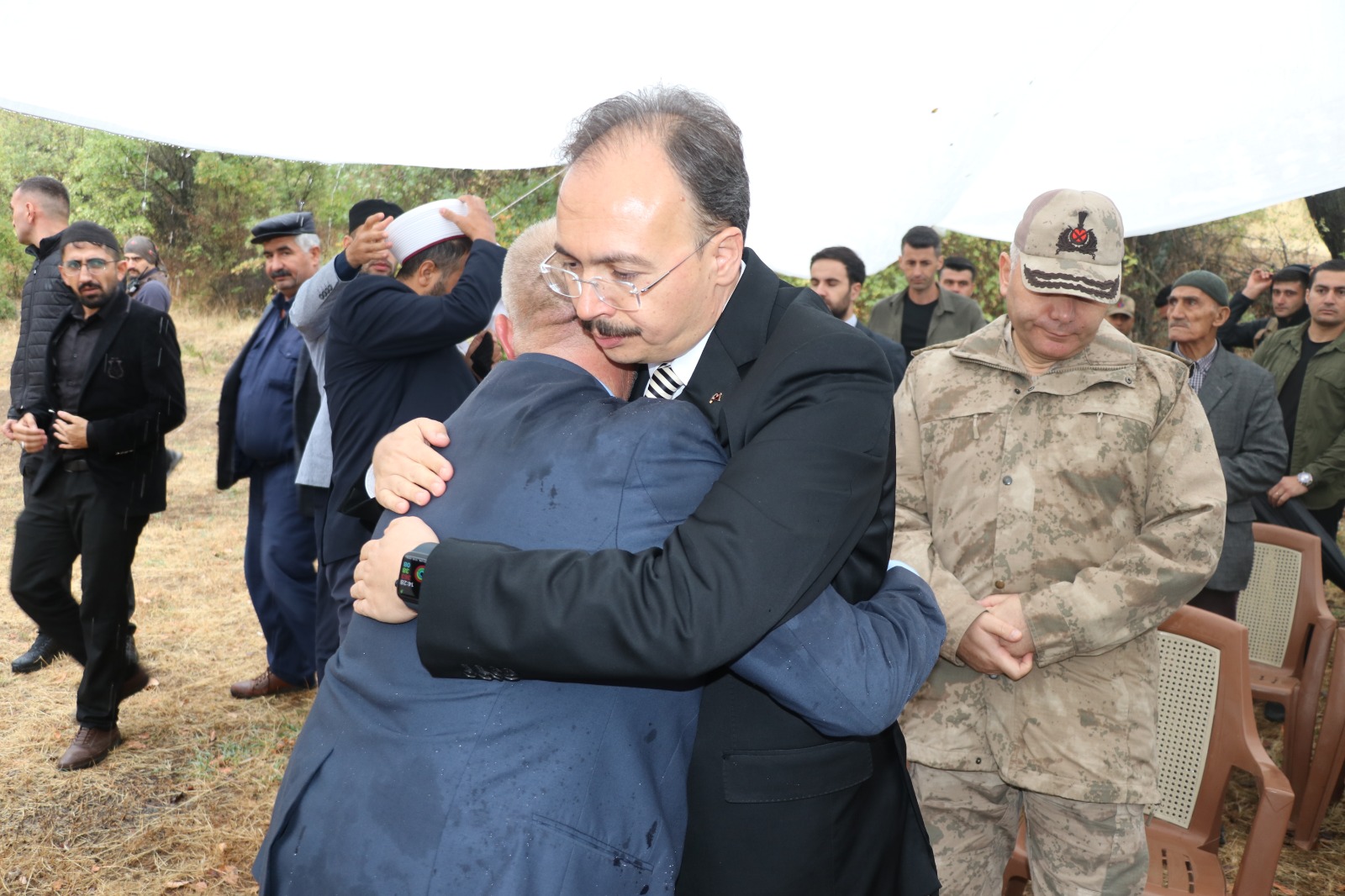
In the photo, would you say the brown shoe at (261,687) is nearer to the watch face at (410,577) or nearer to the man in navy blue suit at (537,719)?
the man in navy blue suit at (537,719)

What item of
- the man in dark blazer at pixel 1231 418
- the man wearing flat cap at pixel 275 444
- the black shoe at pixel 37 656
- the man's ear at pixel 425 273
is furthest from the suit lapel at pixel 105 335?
the man in dark blazer at pixel 1231 418

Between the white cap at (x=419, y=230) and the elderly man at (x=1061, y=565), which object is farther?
the white cap at (x=419, y=230)

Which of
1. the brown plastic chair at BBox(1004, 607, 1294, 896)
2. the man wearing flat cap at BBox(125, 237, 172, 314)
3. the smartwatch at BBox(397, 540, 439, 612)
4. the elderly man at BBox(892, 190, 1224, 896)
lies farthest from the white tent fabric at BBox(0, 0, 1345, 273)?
the man wearing flat cap at BBox(125, 237, 172, 314)

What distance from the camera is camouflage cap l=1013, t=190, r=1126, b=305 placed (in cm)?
249

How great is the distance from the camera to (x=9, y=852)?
408 cm

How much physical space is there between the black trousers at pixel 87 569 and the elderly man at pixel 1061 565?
381 cm

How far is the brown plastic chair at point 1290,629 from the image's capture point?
418 cm

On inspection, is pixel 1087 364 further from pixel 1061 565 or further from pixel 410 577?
pixel 410 577

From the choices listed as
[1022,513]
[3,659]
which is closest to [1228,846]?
[1022,513]

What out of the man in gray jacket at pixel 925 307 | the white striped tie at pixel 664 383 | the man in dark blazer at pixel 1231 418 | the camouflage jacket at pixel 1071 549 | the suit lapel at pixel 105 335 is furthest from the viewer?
the man in gray jacket at pixel 925 307

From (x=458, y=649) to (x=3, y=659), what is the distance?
6.26 m

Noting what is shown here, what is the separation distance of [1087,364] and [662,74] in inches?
61.8

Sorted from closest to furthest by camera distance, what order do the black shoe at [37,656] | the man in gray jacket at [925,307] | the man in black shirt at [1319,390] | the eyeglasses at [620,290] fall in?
the eyeglasses at [620,290], the black shoe at [37,656], the man in black shirt at [1319,390], the man in gray jacket at [925,307]

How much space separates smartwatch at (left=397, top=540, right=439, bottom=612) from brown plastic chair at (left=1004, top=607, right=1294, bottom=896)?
7.67 ft
